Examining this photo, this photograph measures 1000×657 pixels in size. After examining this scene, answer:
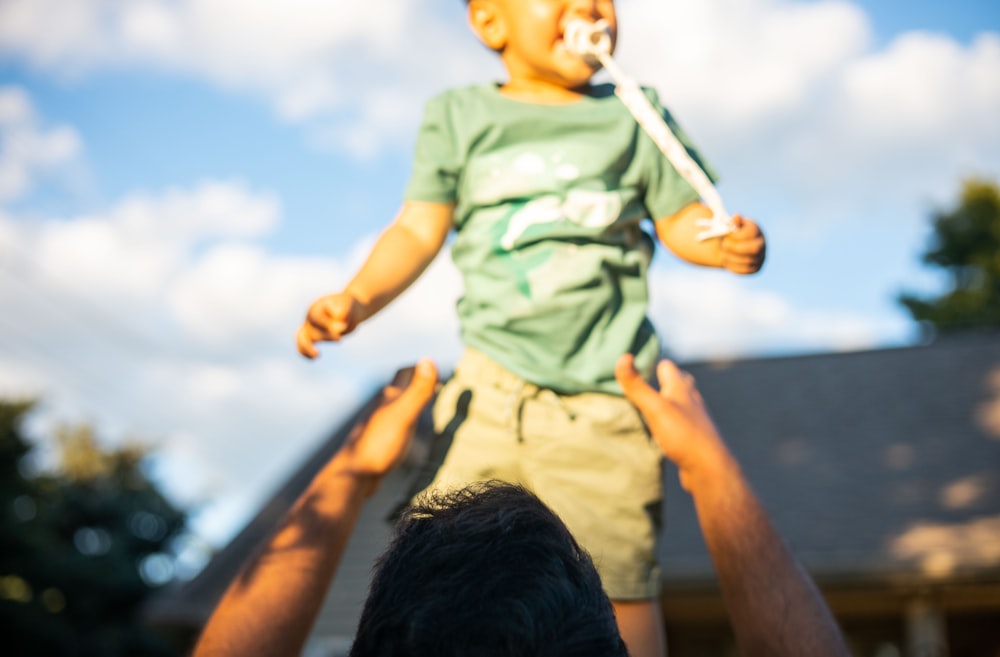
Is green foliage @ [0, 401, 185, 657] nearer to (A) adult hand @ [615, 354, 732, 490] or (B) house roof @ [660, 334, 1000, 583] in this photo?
(B) house roof @ [660, 334, 1000, 583]

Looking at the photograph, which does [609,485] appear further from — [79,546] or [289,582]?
[79,546]

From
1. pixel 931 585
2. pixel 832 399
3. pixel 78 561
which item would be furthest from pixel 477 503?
pixel 78 561

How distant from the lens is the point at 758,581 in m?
1.65

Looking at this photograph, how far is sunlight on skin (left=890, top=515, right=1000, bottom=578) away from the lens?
902 centimetres

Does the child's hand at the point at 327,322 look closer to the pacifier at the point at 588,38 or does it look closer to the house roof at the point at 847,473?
the pacifier at the point at 588,38

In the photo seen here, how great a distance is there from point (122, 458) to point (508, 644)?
35685mm

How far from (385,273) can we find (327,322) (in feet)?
0.95

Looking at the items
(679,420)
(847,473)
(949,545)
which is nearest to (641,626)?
(679,420)

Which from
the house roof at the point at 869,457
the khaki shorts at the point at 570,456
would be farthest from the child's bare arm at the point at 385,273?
the house roof at the point at 869,457

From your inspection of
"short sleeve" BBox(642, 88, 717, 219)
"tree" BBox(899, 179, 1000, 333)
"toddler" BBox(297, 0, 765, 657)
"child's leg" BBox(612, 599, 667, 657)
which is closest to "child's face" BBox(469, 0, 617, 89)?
"toddler" BBox(297, 0, 765, 657)

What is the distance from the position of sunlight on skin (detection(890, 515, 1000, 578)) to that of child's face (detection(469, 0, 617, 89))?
7921mm

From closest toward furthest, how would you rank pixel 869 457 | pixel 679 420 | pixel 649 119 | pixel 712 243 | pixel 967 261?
pixel 679 420 → pixel 649 119 → pixel 712 243 → pixel 869 457 → pixel 967 261

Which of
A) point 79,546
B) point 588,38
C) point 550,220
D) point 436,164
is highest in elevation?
point 588,38

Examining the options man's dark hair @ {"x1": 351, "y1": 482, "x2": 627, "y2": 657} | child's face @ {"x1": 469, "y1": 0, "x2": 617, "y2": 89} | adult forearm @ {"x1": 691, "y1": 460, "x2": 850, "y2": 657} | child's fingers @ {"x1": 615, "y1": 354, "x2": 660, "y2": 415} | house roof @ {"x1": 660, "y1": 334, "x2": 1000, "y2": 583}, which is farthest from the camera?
house roof @ {"x1": 660, "y1": 334, "x2": 1000, "y2": 583}
